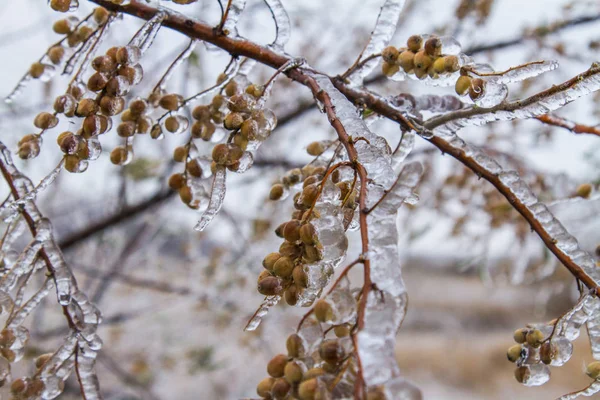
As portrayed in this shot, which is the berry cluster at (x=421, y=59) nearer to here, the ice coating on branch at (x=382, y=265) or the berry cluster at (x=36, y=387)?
the ice coating on branch at (x=382, y=265)

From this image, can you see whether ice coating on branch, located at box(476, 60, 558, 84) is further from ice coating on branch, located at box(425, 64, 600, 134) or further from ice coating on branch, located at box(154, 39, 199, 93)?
ice coating on branch, located at box(154, 39, 199, 93)

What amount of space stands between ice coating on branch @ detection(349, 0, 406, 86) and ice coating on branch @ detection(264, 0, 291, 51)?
124 mm

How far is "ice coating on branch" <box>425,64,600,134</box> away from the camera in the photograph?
55cm

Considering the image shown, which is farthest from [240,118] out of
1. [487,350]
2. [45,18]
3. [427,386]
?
[487,350]

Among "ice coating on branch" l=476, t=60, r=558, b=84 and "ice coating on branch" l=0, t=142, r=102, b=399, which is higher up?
"ice coating on branch" l=476, t=60, r=558, b=84

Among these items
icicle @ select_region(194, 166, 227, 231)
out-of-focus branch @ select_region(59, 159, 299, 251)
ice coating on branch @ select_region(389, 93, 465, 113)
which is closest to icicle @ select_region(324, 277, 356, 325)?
icicle @ select_region(194, 166, 227, 231)

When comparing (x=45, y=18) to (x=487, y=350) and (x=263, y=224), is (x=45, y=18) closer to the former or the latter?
(x=263, y=224)

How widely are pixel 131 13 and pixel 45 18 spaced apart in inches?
82.3

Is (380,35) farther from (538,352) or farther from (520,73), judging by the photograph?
(538,352)

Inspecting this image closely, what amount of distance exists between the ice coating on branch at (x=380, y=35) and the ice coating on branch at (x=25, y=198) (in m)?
0.42

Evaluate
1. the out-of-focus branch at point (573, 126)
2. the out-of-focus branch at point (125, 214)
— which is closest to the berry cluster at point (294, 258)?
the out-of-focus branch at point (573, 126)

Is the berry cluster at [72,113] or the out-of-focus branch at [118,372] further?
the out-of-focus branch at [118,372]

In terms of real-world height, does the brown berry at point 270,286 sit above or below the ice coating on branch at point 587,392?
above

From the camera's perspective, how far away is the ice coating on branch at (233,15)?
652 mm
